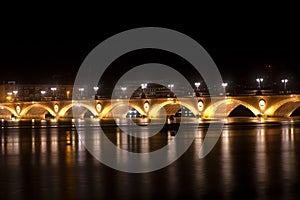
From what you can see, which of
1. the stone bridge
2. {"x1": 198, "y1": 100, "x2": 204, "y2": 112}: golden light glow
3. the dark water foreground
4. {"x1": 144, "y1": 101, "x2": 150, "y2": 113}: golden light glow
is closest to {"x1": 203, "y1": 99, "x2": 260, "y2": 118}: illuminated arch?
the stone bridge

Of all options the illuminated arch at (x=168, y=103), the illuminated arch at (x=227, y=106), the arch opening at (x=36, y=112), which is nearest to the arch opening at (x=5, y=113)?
the arch opening at (x=36, y=112)

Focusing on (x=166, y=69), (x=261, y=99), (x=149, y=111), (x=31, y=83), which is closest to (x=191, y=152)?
(x=261, y=99)

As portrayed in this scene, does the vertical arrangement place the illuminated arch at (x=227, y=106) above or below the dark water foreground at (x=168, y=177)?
above

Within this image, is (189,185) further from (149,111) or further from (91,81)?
(91,81)

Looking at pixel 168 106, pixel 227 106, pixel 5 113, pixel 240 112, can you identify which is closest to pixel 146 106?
pixel 168 106

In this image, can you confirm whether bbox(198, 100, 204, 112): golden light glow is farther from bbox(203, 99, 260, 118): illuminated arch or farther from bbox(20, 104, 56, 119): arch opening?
bbox(20, 104, 56, 119): arch opening

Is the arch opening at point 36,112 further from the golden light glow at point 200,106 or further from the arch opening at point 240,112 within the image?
the golden light glow at point 200,106

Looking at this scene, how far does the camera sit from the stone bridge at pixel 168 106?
5988cm

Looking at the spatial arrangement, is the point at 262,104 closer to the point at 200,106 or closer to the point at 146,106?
the point at 200,106

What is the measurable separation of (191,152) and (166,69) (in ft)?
285

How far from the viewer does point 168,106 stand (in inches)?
3130

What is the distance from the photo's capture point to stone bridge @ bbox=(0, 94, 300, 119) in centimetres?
5988

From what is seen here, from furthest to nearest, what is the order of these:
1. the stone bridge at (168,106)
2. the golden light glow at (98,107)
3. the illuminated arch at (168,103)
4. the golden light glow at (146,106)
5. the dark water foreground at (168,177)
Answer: the golden light glow at (98,107) → the golden light glow at (146,106) → the illuminated arch at (168,103) → the stone bridge at (168,106) → the dark water foreground at (168,177)

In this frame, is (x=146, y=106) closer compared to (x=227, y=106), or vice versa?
(x=227, y=106)
